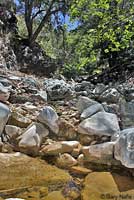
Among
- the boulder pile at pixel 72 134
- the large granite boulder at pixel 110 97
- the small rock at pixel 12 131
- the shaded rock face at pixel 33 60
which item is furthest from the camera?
the shaded rock face at pixel 33 60

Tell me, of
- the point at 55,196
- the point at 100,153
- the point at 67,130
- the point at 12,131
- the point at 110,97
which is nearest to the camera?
the point at 55,196

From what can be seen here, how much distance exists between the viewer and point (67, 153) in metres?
3.09

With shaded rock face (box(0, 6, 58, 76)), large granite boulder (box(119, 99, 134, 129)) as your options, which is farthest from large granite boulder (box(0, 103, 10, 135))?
shaded rock face (box(0, 6, 58, 76))

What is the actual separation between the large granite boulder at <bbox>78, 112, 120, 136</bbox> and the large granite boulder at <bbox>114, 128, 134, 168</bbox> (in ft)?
1.33

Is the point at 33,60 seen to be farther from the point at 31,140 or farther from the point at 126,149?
the point at 126,149

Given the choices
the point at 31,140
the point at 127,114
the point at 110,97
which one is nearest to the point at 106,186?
the point at 31,140

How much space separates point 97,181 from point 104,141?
0.66m

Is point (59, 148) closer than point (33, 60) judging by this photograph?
Yes

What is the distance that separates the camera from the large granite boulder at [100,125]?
319cm

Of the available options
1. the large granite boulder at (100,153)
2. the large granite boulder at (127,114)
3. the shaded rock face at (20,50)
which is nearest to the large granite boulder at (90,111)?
the large granite boulder at (127,114)

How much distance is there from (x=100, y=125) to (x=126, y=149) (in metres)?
0.69

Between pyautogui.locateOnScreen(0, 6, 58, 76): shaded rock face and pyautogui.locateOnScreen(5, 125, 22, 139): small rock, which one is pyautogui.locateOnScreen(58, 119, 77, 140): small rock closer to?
pyautogui.locateOnScreen(5, 125, 22, 139): small rock

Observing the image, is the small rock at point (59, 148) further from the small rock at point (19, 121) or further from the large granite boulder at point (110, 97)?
the large granite boulder at point (110, 97)

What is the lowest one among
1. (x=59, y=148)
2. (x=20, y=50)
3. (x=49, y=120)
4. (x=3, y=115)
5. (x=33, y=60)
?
(x=59, y=148)
